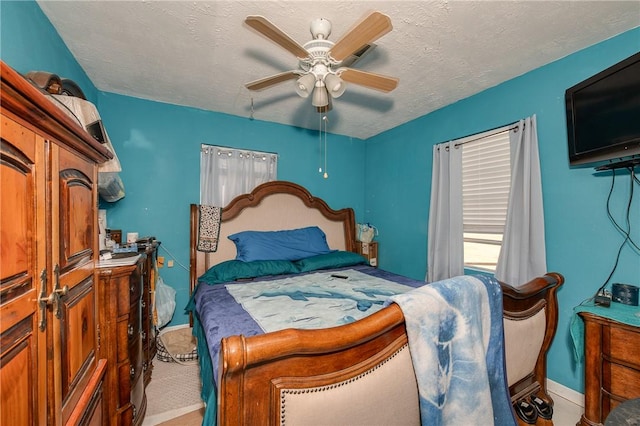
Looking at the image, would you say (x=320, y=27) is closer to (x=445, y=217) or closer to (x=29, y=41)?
(x=29, y=41)

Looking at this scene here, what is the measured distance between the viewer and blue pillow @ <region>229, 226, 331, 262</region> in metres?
2.95

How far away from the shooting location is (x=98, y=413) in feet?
4.00

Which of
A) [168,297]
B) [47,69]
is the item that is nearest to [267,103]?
[47,69]

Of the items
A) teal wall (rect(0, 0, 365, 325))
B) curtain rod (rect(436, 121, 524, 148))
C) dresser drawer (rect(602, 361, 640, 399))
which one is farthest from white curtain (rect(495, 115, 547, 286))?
teal wall (rect(0, 0, 365, 325))

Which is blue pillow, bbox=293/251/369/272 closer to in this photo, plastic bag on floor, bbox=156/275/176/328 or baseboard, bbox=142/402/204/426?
plastic bag on floor, bbox=156/275/176/328

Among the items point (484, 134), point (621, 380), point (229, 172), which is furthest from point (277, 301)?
point (484, 134)

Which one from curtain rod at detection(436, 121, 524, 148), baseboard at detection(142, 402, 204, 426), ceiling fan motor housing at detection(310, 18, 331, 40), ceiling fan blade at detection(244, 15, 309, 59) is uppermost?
ceiling fan motor housing at detection(310, 18, 331, 40)

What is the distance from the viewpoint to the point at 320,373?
860 mm

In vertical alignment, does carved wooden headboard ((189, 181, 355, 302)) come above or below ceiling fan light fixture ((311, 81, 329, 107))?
below

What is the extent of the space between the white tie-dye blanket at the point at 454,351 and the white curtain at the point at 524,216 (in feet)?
4.63

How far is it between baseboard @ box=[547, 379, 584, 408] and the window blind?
126 cm

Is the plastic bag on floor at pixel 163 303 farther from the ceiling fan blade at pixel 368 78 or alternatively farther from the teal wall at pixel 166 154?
the ceiling fan blade at pixel 368 78

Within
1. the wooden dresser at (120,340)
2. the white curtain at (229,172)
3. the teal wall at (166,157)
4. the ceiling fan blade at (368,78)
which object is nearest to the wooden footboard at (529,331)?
the ceiling fan blade at (368,78)

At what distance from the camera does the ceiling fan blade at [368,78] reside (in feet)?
5.62
